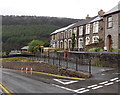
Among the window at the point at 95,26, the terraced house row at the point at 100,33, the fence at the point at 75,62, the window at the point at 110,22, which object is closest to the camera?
the fence at the point at 75,62

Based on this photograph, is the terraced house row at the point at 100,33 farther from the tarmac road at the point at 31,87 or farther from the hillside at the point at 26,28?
the hillside at the point at 26,28

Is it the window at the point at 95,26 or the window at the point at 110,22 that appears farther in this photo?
the window at the point at 95,26

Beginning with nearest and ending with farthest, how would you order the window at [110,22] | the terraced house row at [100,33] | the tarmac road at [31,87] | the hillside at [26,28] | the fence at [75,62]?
the tarmac road at [31,87] < the fence at [75,62] < the terraced house row at [100,33] < the window at [110,22] < the hillside at [26,28]

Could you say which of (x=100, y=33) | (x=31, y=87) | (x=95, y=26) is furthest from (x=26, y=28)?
(x=31, y=87)

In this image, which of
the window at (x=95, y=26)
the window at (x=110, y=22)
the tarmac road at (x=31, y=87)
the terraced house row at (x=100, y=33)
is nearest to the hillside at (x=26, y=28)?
the terraced house row at (x=100, y=33)

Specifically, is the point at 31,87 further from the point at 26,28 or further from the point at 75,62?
the point at 26,28

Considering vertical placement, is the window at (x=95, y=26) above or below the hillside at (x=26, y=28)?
below

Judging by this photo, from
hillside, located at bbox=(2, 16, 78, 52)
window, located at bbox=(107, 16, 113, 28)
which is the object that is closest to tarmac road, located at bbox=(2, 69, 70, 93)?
window, located at bbox=(107, 16, 113, 28)

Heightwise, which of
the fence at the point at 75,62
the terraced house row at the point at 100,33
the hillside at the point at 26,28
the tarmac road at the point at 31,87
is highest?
the hillside at the point at 26,28

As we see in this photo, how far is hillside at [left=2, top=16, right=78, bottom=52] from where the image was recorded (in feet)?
378

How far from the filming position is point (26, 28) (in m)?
132

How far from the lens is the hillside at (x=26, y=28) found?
378 feet

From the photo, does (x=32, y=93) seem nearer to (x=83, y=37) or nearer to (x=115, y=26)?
(x=115, y=26)

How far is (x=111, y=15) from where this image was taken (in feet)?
83.4
